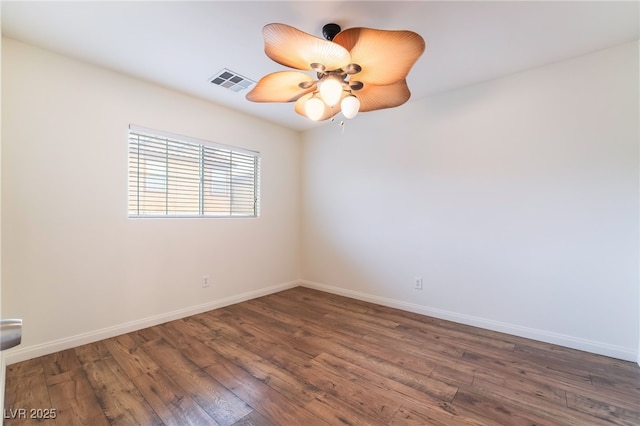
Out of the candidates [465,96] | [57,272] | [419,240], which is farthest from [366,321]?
[57,272]

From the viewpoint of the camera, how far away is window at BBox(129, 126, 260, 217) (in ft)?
9.12

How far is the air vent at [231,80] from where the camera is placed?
8.63 ft

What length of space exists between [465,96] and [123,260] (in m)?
3.82

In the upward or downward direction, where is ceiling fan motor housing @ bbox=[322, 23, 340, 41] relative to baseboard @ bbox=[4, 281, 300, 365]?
upward

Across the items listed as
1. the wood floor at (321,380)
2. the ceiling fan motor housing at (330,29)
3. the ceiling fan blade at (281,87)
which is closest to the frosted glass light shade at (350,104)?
the ceiling fan blade at (281,87)

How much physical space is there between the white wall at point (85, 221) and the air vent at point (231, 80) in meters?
0.54

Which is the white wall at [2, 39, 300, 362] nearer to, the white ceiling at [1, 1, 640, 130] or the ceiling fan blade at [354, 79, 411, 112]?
the white ceiling at [1, 1, 640, 130]

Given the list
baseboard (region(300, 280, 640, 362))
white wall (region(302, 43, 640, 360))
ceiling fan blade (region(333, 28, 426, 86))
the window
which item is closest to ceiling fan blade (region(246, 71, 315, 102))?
ceiling fan blade (region(333, 28, 426, 86))

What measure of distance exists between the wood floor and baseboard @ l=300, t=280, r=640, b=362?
0.26ft

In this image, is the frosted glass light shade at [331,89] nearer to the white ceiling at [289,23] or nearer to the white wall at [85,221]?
the white ceiling at [289,23]

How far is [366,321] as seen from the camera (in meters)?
2.96

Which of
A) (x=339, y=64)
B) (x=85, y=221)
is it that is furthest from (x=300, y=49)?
(x=85, y=221)

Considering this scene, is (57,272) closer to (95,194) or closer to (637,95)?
(95,194)

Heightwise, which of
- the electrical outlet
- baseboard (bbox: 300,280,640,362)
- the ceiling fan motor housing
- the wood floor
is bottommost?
the wood floor
